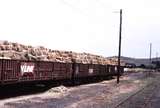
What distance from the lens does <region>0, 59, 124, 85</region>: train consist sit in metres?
21.0

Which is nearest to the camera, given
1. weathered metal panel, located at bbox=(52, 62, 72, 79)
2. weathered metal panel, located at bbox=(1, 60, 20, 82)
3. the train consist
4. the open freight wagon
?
weathered metal panel, located at bbox=(1, 60, 20, 82)

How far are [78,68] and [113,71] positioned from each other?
2401cm

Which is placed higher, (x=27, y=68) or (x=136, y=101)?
(x=27, y=68)

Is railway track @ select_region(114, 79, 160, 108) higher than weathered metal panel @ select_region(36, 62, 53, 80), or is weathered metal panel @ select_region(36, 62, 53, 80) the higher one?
weathered metal panel @ select_region(36, 62, 53, 80)

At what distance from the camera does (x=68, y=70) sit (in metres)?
33.1

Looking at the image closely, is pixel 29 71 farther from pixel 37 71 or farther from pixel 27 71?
pixel 37 71

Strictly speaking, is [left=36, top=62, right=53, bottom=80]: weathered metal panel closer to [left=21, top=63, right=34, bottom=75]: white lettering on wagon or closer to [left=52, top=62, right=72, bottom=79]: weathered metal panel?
[left=52, top=62, right=72, bottom=79]: weathered metal panel

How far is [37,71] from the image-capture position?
83.2 ft

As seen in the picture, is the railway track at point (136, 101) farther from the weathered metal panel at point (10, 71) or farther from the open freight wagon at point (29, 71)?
the weathered metal panel at point (10, 71)

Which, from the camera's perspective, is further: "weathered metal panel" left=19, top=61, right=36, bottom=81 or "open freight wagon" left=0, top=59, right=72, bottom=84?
"weathered metal panel" left=19, top=61, right=36, bottom=81

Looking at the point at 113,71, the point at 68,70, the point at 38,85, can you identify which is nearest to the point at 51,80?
the point at 38,85

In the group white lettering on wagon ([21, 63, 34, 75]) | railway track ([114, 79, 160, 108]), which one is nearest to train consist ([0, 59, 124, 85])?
white lettering on wagon ([21, 63, 34, 75])

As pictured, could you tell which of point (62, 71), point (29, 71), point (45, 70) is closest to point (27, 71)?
point (29, 71)

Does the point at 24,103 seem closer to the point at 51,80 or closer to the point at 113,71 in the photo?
the point at 51,80
